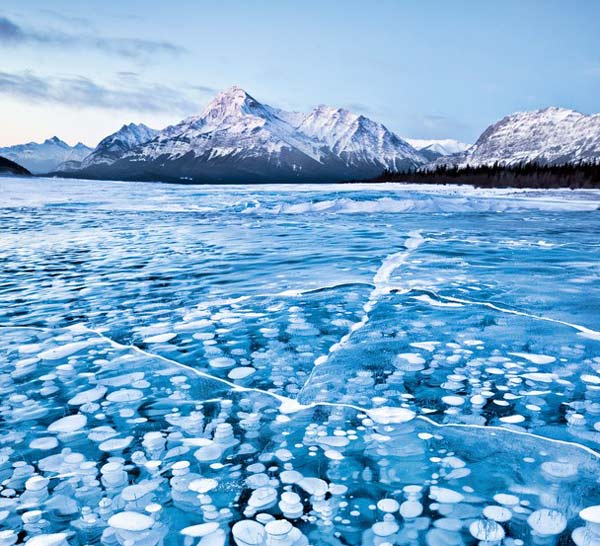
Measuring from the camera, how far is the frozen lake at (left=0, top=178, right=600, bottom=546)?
2.33 m

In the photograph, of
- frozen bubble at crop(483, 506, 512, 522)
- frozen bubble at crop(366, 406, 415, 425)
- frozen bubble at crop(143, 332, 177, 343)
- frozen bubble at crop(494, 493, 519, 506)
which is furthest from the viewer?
frozen bubble at crop(143, 332, 177, 343)

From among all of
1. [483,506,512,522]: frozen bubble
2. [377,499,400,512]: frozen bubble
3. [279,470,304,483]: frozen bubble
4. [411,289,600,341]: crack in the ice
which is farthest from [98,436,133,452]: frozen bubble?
[411,289,600,341]: crack in the ice

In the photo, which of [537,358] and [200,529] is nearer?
[200,529]

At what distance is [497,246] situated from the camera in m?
11.8

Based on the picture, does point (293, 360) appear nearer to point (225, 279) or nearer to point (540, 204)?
point (225, 279)

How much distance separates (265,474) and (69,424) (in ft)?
4.83

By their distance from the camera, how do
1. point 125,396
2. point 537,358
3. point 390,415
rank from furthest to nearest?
point 537,358 < point 125,396 < point 390,415

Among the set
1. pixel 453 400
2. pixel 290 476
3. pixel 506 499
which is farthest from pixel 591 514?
pixel 290 476

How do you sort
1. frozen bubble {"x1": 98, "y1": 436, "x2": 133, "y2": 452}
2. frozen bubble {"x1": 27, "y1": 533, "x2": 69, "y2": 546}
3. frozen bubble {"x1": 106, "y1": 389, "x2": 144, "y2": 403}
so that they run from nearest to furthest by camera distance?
frozen bubble {"x1": 27, "y1": 533, "x2": 69, "y2": 546}, frozen bubble {"x1": 98, "y1": 436, "x2": 133, "y2": 452}, frozen bubble {"x1": 106, "y1": 389, "x2": 144, "y2": 403}

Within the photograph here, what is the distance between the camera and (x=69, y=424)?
3219 millimetres

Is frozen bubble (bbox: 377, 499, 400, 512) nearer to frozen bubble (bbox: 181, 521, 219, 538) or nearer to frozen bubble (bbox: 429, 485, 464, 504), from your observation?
frozen bubble (bbox: 429, 485, 464, 504)

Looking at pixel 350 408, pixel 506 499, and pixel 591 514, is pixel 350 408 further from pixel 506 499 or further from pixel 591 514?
pixel 591 514

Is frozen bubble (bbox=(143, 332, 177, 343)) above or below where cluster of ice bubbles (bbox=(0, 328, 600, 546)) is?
above

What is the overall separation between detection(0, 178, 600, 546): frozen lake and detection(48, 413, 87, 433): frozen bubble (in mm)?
17
